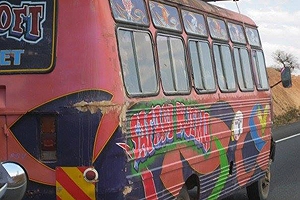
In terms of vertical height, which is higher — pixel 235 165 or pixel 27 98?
pixel 27 98

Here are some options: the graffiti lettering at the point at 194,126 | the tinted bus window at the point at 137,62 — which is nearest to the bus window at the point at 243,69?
the graffiti lettering at the point at 194,126

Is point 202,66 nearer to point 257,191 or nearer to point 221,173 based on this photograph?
point 221,173

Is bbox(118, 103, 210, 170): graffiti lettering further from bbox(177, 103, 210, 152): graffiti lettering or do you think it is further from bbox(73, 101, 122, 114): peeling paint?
bbox(73, 101, 122, 114): peeling paint

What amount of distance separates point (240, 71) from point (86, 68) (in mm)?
4444

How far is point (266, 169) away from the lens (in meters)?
11.6

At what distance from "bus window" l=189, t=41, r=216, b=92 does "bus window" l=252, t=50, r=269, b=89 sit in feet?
7.70

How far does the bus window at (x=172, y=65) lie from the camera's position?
299 inches

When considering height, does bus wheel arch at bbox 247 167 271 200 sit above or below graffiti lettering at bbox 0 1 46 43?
below

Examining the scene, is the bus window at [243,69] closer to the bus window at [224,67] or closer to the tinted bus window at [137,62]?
the bus window at [224,67]

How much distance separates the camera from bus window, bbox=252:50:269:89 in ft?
37.2

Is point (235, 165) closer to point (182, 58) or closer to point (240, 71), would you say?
point (240, 71)

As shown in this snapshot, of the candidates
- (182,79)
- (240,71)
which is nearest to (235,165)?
(240,71)

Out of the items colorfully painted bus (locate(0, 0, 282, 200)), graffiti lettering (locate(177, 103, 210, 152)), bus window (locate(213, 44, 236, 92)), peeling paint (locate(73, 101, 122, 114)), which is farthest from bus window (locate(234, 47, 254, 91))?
peeling paint (locate(73, 101, 122, 114))

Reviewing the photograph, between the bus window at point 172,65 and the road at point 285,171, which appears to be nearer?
the bus window at point 172,65
